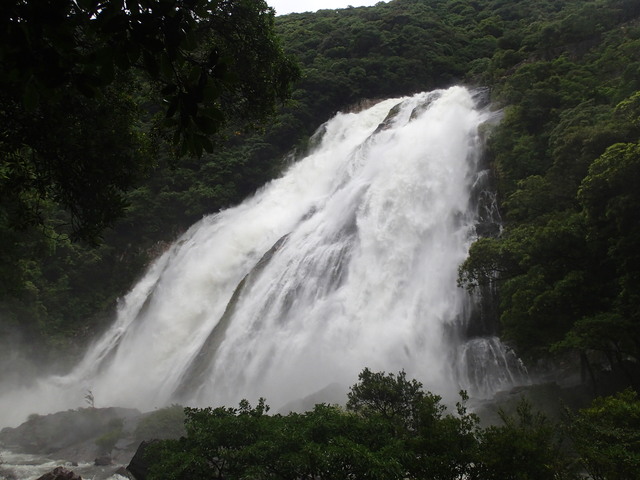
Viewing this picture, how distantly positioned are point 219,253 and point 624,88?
2132cm

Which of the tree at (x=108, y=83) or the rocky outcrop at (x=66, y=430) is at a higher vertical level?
the rocky outcrop at (x=66, y=430)

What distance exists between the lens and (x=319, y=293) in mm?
18875

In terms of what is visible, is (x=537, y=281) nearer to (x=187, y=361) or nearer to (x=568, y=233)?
(x=568, y=233)

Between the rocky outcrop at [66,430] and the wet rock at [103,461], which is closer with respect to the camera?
→ the wet rock at [103,461]

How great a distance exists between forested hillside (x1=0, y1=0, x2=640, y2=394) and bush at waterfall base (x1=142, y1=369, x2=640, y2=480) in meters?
3.45

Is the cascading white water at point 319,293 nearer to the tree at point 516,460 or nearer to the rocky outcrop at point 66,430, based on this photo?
the rocky outcrop at point 66,430

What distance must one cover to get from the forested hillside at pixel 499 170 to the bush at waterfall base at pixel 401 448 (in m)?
3.45

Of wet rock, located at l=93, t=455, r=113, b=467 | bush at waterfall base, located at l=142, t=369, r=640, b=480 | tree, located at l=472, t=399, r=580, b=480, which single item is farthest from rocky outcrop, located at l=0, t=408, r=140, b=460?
tree, located at l=472, t=399, r=580, b=480

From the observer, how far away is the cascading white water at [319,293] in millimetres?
16562

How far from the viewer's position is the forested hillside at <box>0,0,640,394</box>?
11.3 meters

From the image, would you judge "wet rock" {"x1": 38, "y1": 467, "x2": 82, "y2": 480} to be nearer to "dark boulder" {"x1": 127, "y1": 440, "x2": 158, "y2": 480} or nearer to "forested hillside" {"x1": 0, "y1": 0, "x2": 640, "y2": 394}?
"dark boulder" {"x1": 127, "y1": 440, "x2": 158, "y2": 480}

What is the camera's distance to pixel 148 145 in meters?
7.50

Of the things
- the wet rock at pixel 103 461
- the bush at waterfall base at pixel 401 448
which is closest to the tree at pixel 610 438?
the bush at waterfall base at pixel 401 448

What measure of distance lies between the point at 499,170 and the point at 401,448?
1472 cm
